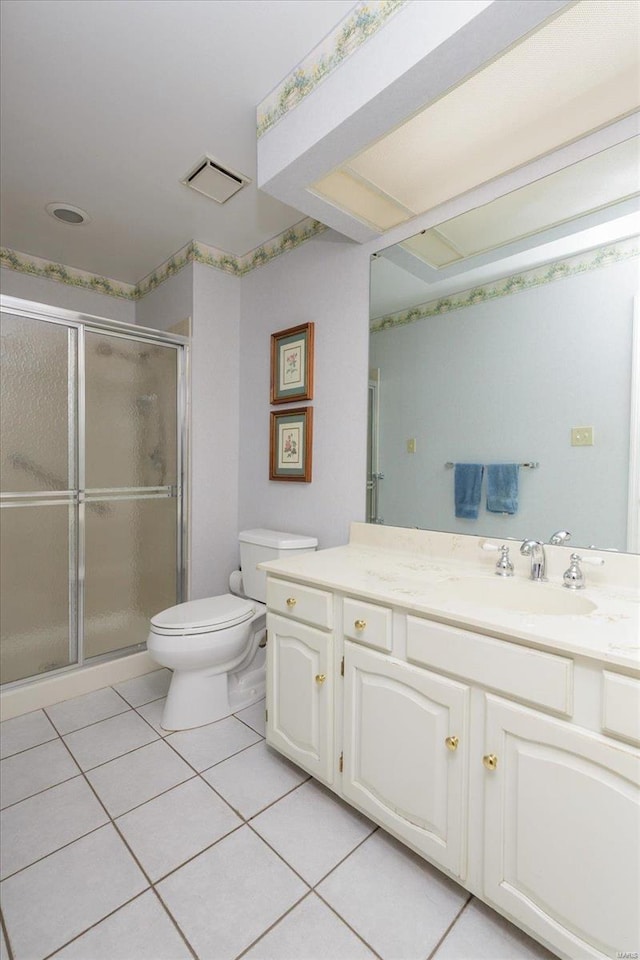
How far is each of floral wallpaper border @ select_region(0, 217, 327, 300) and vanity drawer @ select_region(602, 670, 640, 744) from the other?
2178 mm

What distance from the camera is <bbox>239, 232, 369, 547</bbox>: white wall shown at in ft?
6.76

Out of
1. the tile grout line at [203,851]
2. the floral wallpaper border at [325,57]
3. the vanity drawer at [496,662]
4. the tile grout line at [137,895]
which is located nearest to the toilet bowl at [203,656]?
the tile grout line at [203,851]

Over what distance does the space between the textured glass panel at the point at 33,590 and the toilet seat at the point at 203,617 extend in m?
0.62

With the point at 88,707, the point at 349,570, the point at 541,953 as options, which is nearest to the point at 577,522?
the point at 349,570

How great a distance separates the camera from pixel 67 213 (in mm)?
2297

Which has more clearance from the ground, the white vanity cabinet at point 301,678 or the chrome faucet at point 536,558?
the chrome faucet at point 536,558

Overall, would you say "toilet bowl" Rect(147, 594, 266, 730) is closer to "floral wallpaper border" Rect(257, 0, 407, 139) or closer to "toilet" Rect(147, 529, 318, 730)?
"toilet" Rect(147, 529, 318, 730)

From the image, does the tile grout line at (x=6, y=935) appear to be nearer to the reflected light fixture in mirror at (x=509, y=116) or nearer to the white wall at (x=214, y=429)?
the white wall at (x=214, y=429)

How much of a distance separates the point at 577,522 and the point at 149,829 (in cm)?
164

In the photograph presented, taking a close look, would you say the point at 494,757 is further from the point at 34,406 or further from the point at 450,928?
the point at 34,406

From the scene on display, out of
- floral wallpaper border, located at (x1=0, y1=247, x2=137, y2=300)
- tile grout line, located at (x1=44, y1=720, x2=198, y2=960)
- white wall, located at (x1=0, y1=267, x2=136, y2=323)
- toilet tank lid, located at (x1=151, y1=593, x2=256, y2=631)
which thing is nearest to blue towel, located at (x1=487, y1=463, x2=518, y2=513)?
toilet tank lid, located at (x1=151, y1=593, x2=256, y2=631)

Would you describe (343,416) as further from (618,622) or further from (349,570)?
(618,622)

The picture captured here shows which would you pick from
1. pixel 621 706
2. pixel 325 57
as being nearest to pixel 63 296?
pixel 325 57

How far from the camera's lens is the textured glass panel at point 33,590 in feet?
6.64
